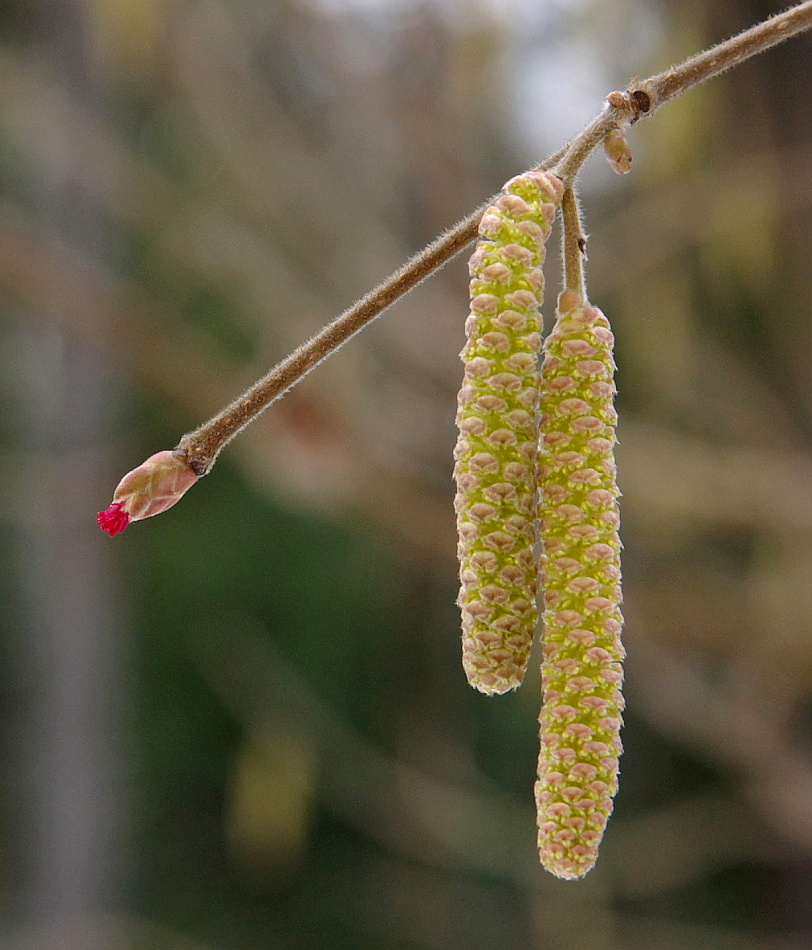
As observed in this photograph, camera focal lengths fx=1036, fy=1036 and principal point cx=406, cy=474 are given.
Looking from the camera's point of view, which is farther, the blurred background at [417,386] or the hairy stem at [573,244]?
the blurred background at [417,386]

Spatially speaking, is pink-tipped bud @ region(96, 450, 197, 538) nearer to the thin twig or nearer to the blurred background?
the thin twig

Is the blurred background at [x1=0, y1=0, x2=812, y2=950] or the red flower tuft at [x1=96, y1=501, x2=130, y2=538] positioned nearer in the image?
the red flower tuft at [x1=96, y1=501, x2=130, y2=538]

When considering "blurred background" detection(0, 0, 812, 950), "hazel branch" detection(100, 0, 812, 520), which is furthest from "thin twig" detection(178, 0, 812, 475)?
"blurred background" detection(0, 0, 812, 950)

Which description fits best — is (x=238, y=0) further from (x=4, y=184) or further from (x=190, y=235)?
(x=4, y=184)

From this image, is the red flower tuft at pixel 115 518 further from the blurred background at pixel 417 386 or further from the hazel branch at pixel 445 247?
Result: the blurred background at pixel 417 386

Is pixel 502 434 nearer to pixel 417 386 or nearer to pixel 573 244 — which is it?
pixel 573 244

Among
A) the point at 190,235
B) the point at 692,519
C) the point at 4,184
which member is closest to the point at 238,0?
the point at 190,235

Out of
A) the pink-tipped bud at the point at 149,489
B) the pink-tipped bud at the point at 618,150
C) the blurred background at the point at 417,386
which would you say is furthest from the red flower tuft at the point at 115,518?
the blurred background at the point at 417,386
